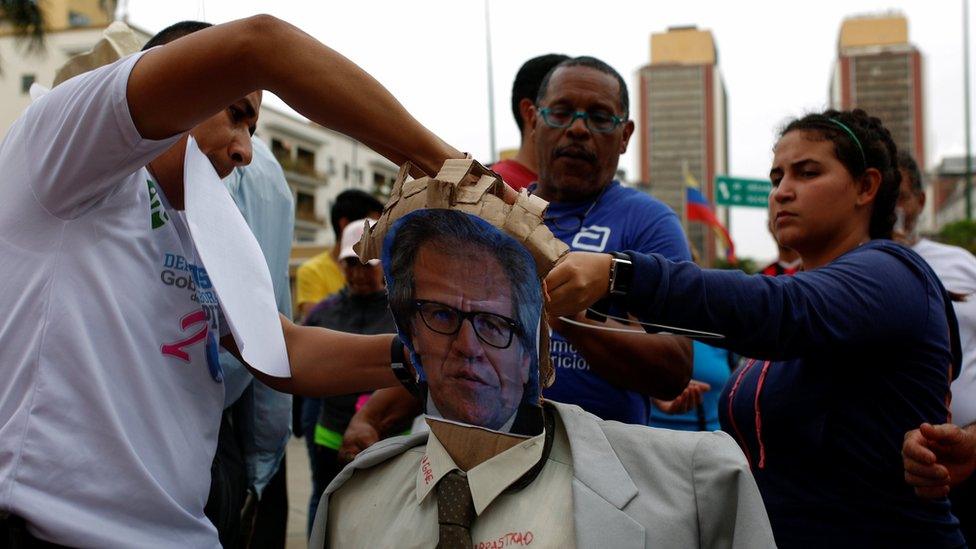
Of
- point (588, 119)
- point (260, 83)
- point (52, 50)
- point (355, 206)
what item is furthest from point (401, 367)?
point (52, 50)

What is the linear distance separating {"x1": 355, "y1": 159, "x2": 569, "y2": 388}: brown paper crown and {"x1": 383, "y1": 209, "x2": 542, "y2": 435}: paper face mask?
0.02 metres

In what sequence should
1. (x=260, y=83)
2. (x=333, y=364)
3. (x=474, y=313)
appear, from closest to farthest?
(x=260, y=83) → (x=474, y=313) → (x=333, y=364)

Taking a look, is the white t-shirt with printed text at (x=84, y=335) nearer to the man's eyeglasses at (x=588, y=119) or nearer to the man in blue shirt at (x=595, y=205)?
the man in blue shirt at (x=595, y=205)

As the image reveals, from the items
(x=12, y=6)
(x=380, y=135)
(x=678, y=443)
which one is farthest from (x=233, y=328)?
(x=12, y=6)

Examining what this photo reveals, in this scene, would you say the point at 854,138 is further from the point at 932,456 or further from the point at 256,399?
the point at 256,399

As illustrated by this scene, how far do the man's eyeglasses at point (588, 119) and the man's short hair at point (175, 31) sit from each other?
1.13 metres

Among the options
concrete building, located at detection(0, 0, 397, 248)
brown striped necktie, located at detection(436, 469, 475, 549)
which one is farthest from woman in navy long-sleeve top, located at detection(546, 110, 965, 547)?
concrete building, located at detection(0, 0, 397, 248)

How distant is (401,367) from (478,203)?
1.88 feet

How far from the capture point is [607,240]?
2961mm

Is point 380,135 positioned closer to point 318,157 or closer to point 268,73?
point 268,73

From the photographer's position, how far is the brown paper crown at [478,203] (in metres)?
1.77

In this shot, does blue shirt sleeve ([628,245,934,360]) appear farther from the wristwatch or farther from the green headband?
the green headband

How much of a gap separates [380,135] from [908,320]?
54.7 inches

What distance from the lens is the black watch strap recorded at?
222 centimetres
